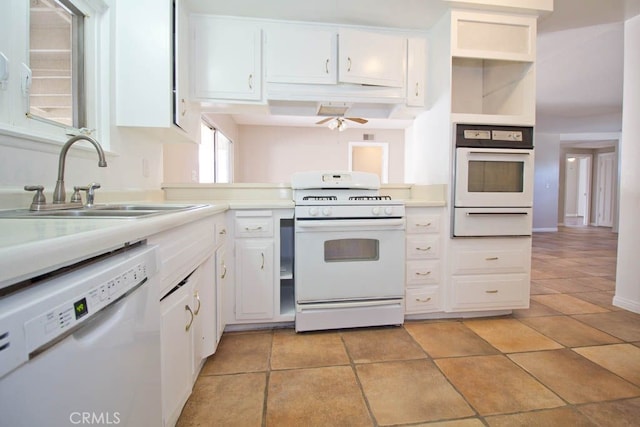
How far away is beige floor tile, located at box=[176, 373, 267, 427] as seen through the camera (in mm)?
1239

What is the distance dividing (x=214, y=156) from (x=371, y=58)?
122 inches

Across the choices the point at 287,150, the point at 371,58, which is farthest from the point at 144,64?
the point at 287,150

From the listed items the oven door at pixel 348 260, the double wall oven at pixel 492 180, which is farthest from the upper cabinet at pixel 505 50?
the oven door at pixel 348 260

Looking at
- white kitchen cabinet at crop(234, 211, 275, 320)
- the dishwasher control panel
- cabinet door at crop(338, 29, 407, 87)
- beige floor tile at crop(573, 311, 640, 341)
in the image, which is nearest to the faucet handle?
the dishwasher control panel

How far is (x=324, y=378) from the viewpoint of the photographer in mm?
1522

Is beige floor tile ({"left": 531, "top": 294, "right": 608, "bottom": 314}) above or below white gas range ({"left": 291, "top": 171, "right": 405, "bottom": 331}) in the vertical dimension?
below

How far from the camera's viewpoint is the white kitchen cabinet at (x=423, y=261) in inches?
85.0

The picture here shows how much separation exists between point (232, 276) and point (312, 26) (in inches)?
71.8

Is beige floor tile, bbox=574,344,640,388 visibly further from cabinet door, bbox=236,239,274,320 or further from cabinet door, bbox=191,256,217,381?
cabinet door, bbox=191,256,217,381

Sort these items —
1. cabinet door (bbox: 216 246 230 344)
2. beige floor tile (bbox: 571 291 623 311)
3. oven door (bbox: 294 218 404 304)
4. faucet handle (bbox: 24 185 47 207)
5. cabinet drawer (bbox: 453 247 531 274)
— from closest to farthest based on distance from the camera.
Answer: faucet handle (bbox: 24 185 47 207) < cabinet door (bbox: 216 246 230 344) < oven door (bbox: 294 218 404 304) < cabinet drawer (bbox: 453 247 531 274) < beige floor tile (bbox: 571 291 623 311)

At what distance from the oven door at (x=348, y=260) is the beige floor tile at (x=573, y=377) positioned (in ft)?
2.59

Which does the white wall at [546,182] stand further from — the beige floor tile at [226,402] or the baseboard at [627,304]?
the beige floor tile at [226,402]

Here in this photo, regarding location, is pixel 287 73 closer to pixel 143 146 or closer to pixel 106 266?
pixel 143 146

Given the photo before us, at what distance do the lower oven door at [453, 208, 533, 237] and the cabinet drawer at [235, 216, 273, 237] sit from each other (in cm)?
126
